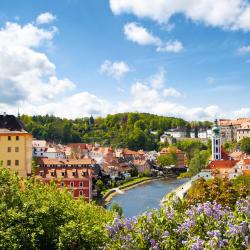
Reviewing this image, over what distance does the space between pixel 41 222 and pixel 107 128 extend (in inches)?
5503

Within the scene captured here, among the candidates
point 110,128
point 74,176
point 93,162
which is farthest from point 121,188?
point 110,128

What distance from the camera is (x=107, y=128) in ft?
495

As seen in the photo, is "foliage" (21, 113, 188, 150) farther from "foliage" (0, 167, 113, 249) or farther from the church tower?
"foliage" (0, 167, 113, 249)

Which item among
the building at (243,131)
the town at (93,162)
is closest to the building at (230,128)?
the town at (93,162)

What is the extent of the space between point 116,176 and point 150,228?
6208cm

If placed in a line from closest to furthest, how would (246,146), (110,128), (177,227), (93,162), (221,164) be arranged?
(177,227), (221,164), (93,162), (246,146), (110,128)

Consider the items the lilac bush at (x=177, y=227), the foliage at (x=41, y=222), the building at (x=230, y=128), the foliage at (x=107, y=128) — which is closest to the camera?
the lilac bush at (x=177, y=227)

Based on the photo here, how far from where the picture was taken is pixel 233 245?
23.0 ft

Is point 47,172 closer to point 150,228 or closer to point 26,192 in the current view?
point 26,192

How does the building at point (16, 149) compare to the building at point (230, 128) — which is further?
the building at point (230, 128)

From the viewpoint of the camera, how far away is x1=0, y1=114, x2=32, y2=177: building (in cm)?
2780

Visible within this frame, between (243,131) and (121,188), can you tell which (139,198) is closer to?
(121,188)

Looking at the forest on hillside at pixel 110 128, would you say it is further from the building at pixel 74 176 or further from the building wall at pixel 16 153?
the building wall at pixel 16 153

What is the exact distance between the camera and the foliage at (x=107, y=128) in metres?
119
